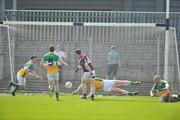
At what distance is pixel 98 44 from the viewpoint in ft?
94.9

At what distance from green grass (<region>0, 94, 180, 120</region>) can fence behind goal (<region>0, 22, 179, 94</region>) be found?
5563 millimetres

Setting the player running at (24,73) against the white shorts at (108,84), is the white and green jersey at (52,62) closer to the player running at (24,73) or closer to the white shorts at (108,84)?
the player running at (24,73)

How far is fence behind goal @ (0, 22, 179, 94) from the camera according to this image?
93.6 ft

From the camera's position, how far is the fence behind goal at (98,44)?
2853 cm

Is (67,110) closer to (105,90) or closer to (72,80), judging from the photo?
(105,90)

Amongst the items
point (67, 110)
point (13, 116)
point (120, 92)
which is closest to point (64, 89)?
point (120, 92)

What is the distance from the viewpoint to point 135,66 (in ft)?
94.2

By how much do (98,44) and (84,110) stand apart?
10.1m

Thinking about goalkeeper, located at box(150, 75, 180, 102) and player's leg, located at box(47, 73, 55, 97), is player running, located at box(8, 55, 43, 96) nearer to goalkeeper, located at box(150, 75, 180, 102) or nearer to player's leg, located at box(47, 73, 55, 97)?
player's leg, located at box(47, 73, 55, 97)

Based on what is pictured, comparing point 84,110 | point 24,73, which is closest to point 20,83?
point 24,73

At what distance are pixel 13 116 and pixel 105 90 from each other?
32.6 feet

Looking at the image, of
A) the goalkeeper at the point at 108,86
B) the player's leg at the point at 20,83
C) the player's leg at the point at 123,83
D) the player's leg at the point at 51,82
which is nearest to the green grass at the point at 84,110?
the player's leg at the point at 51,82

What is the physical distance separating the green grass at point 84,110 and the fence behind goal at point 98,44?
556 centimetres

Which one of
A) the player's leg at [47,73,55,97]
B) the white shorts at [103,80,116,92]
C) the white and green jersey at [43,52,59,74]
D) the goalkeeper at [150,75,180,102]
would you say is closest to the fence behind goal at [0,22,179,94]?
the white shorts at [103,80,116,92]
